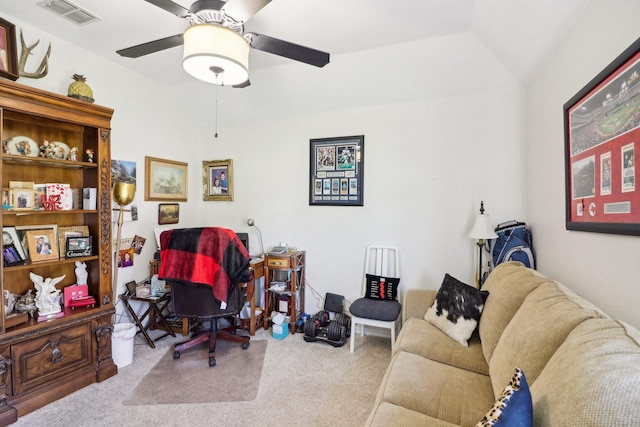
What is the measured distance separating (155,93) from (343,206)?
100 inches

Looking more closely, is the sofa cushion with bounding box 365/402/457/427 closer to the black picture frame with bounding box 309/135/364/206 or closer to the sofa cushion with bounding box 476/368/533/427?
the sofa cushion with bounding box 476/368/533/427

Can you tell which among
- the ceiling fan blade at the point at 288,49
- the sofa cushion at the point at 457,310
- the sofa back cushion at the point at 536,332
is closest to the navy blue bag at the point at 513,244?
the sofa cushion at the point at 457,310

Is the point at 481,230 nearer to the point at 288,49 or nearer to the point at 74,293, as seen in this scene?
the point at 288,49

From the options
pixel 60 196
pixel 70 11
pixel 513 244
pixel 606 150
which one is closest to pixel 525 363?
pixel 606 150

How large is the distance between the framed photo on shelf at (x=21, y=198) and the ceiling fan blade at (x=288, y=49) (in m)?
1.94

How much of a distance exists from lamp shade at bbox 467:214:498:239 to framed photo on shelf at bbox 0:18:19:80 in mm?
3727

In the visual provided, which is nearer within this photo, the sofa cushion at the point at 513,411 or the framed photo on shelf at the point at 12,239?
the sofa cushion at the point at 513,411

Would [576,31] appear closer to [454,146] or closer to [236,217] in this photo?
[454,146]

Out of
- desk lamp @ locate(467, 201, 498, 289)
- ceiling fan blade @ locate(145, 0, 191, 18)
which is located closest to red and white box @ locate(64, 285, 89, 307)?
ceiling fan blade @ locate(145, 0, 191, 18)

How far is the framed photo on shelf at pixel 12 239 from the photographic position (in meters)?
2.07

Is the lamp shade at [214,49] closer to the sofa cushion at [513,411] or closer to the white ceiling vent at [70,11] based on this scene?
the white ceiling vent at [70,11]

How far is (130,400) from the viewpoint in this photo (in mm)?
2074

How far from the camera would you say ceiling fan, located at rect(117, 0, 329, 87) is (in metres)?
1.57

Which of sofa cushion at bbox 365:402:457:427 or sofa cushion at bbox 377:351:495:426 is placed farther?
sofa cushion at bbox 377:351:495:426
